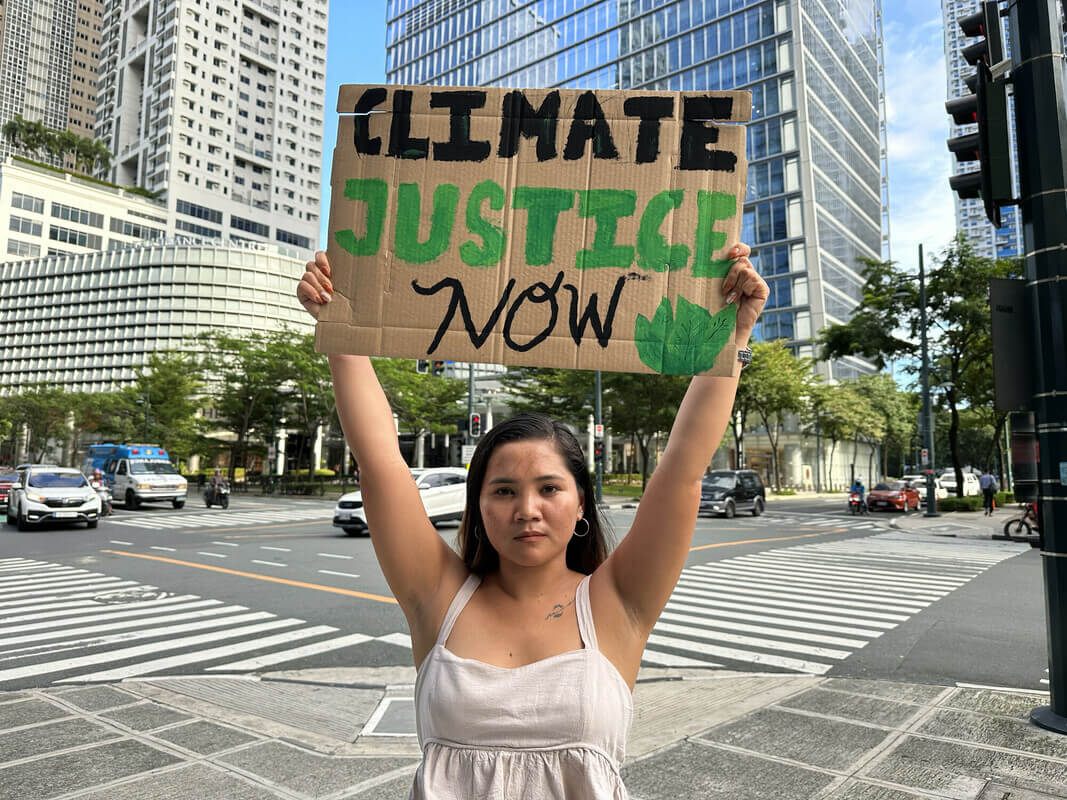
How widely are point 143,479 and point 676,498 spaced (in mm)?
30899

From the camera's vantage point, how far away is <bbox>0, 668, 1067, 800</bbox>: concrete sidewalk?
3531 millimetres

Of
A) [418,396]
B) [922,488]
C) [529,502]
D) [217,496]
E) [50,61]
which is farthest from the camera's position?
[50,61]

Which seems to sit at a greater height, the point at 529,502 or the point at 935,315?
the point at 935,315

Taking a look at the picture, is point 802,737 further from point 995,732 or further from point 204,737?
point 204,737

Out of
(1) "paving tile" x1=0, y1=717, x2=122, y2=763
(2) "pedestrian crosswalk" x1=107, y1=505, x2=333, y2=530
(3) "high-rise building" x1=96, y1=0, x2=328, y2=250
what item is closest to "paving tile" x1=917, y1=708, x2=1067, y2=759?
(1) "paving tile" x1=0, y1=717, x2=122, y2=763

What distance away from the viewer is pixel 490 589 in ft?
5.66

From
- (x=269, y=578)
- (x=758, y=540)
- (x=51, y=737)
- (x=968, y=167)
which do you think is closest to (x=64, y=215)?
(x=968, y=167)

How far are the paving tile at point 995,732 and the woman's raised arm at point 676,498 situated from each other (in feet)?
11.8

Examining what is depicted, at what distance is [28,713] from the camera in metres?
4.67

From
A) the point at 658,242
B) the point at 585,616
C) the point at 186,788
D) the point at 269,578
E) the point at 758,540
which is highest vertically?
the point at 658,242

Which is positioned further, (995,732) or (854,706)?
(854,706)

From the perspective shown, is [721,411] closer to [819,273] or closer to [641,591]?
[641,591]

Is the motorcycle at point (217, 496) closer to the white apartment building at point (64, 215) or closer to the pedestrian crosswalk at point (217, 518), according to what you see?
the pedestrian crosswalk at point (217, 518)

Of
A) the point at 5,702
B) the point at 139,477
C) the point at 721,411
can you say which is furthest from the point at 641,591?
the point at 139,477
